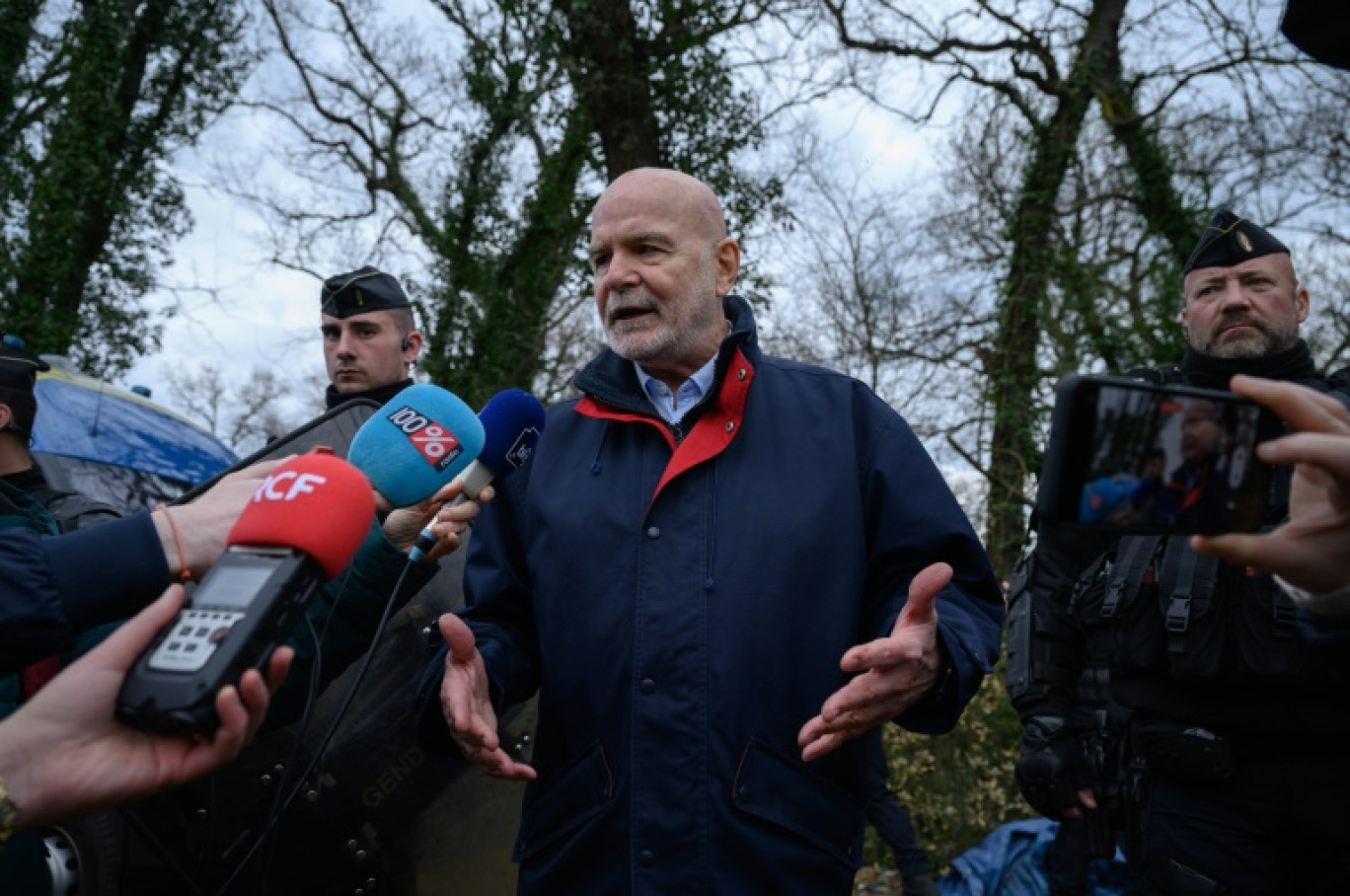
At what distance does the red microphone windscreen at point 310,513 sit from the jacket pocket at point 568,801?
0.79m

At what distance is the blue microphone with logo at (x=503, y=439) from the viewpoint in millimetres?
2213

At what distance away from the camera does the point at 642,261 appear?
2.59 m

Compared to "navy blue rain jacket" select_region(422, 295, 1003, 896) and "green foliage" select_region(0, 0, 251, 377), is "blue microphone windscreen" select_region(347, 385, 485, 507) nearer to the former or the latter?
"navy blue rain jacket" select_region(422, 295, 1003, 896)

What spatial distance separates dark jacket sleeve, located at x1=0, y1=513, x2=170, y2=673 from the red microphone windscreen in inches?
9.0

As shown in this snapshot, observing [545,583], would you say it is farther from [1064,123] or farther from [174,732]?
[1064,123]

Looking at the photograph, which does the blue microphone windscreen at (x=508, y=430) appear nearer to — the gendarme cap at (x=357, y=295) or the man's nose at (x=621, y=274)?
the man's nose at (x=621, y=274)

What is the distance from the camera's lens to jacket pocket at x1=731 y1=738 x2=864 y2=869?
198 cm

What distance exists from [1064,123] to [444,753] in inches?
378

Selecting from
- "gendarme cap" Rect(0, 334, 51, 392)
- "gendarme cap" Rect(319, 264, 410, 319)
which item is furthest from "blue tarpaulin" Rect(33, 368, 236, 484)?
"gendarme cap" Rect(319, 264, 410, 319)

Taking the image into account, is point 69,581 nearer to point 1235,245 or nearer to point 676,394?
point 676,394

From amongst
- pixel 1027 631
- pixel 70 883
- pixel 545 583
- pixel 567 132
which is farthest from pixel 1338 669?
pixel 567 132

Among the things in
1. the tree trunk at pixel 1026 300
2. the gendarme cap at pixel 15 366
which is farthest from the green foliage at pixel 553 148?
the gendarme cap at pixel 15 366

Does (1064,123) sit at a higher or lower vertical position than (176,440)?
higher

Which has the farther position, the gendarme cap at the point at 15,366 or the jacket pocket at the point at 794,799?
the gendarme cap at the point at 15,366
